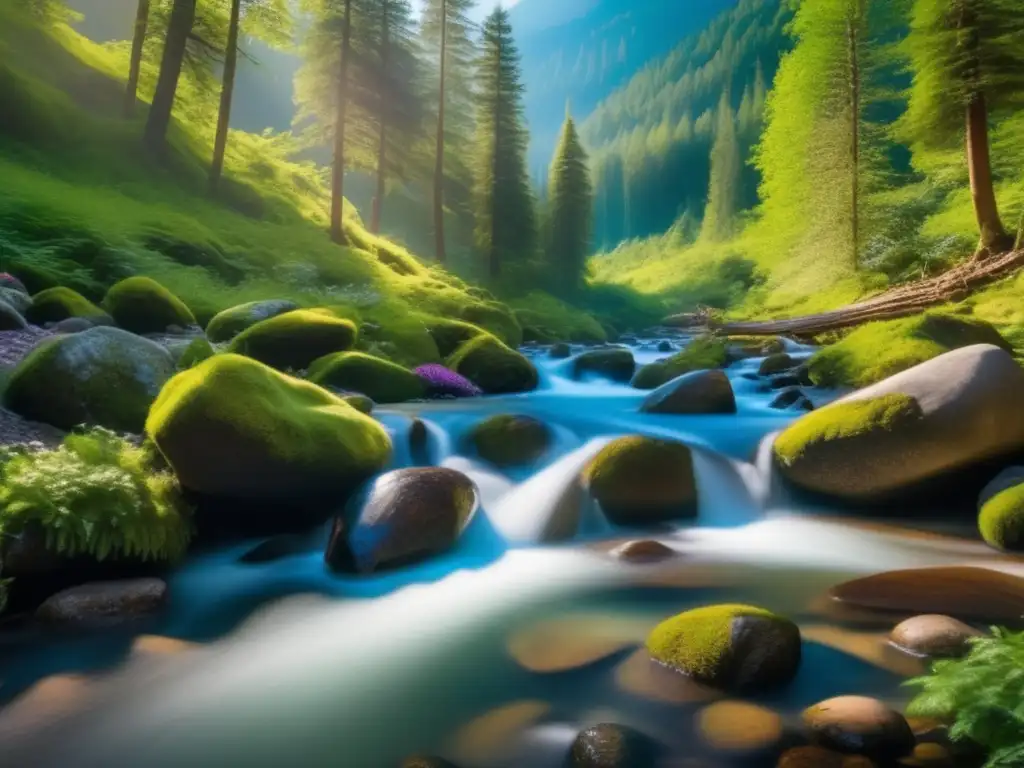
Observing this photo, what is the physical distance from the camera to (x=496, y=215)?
36500 mm

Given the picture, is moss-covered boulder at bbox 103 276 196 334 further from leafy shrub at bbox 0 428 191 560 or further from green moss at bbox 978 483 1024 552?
green moss at bbox 978 483 1024 552

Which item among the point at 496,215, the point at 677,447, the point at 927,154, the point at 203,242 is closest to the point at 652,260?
the point at 496,215

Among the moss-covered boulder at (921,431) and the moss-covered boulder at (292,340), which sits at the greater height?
the moss-covered boulder at (292,340)

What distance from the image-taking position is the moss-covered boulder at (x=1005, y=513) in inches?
223

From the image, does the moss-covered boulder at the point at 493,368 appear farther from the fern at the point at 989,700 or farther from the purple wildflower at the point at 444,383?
the fern at the point at 989,700

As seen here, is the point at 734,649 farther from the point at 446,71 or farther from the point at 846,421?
the point at 446,71

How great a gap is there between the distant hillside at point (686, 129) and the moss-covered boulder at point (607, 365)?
7574 cm

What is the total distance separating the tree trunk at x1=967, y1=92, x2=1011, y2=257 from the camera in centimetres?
1595

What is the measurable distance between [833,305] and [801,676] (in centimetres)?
2048

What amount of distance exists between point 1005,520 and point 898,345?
18.9ft

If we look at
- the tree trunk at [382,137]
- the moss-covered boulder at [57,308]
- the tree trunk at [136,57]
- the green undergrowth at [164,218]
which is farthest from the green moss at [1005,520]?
the tree trunk at [382,137]

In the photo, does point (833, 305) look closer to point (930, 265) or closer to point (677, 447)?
point (930, 265)

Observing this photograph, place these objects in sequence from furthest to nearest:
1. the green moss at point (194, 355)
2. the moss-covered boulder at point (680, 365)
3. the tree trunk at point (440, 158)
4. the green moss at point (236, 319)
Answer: the tree trunk at point (440, 158), the moss-covered boulder at point (680, 365), the green moss at point (236, 319), the green moss at point (194, 355)

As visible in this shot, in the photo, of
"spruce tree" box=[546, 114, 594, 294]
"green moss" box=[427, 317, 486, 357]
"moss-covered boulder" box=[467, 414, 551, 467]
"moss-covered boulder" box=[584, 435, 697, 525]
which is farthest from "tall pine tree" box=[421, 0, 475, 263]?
"moss-covered boulder" box=[584, 435, 697, 525]
